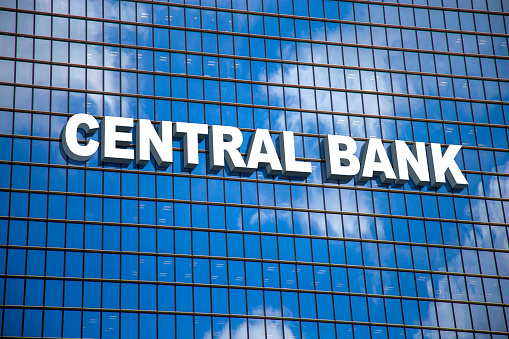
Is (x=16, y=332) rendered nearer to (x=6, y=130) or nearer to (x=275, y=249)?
(x=6, y=130)

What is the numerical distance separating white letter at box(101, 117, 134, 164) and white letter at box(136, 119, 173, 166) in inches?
27.1

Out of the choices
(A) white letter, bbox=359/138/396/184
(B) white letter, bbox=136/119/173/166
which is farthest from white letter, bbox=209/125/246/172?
(A) white letter, bbox=359/138/396/184

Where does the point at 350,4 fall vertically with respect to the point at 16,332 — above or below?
above

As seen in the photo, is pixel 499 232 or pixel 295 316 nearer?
pixel 295 316

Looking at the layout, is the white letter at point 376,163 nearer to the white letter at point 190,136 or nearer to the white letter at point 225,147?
the white letter at point 225,147

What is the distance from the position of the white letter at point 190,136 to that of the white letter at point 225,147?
89cm

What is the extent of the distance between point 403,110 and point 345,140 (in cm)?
685

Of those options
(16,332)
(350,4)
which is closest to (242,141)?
(350,4)

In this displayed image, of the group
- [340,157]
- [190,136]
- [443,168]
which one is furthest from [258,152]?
[443,168]

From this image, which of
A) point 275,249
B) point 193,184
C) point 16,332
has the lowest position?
point 16,332

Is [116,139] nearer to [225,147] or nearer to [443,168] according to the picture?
[225,147]

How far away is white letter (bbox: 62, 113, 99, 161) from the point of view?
79.1m

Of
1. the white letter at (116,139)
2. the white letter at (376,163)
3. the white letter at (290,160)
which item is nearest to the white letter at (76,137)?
the white letter at (116,139)

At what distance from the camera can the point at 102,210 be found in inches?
→ 3083
